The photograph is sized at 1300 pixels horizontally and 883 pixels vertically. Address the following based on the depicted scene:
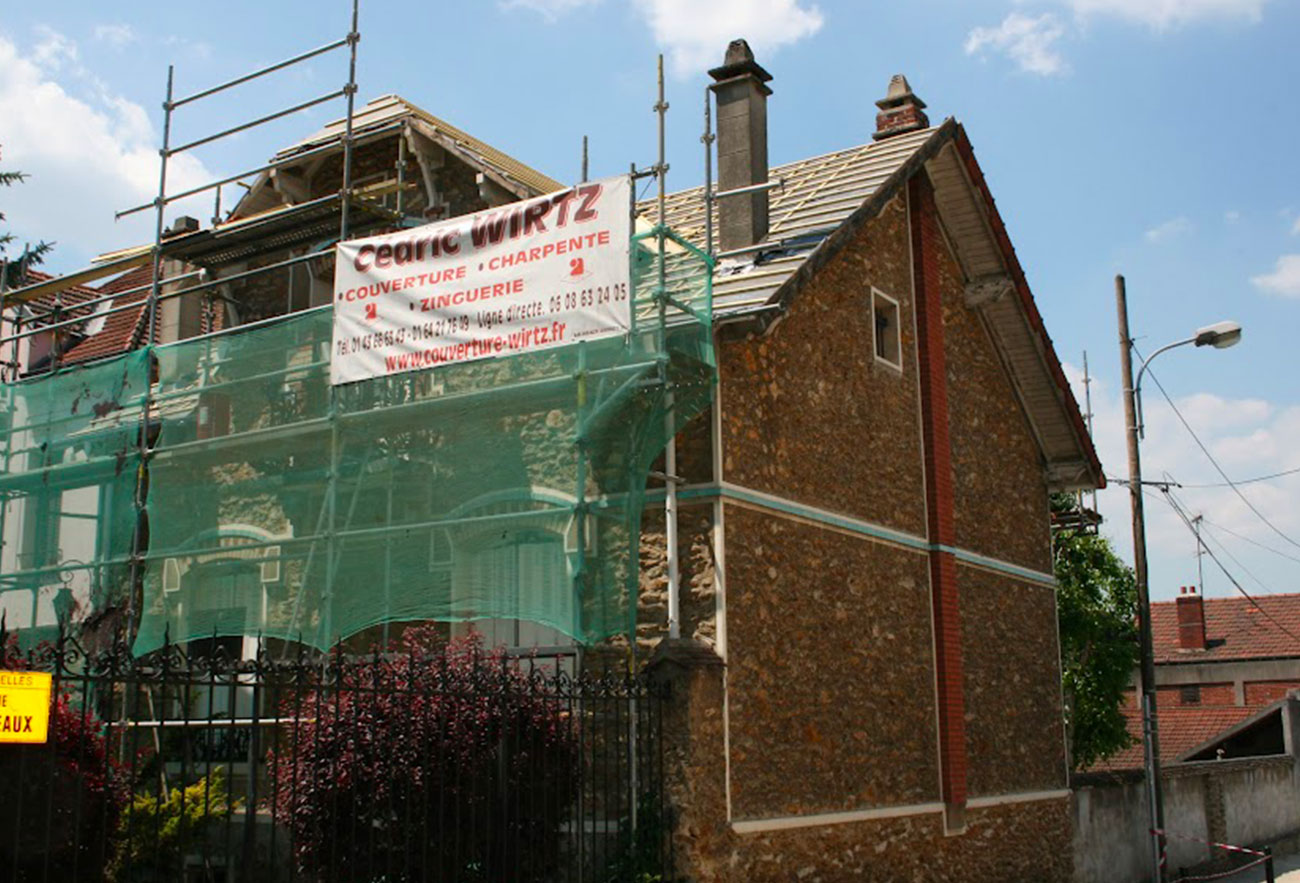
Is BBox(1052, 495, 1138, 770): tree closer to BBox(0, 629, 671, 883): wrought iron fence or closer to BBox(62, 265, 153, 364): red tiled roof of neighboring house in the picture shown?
BBox(0, 629, 671, 883): wrought iron fence

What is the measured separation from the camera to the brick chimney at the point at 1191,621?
134 ft

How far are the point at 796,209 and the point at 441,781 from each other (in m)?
7.87

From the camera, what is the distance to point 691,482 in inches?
479

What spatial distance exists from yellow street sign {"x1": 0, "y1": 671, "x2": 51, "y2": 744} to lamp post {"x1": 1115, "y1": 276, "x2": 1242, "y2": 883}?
14.3 m

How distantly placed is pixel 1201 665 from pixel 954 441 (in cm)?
2628

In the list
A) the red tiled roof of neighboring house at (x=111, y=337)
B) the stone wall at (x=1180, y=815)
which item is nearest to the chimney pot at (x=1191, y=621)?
the stone wall at (x=1180, y=815)

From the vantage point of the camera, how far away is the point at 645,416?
11820 mm

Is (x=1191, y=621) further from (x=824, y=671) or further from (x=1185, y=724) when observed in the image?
(x=824, y=671)

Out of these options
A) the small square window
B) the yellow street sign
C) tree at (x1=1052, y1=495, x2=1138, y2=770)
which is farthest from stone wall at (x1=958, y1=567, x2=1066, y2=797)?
the yellow street sign

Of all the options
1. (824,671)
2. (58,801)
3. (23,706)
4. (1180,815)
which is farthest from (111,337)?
(1180,815)

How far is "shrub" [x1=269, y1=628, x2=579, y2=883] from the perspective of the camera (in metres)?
9.73

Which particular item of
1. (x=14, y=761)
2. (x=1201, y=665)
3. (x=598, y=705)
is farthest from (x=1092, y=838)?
(x=1201, y=665)

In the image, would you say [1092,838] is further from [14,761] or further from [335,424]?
[14,761]

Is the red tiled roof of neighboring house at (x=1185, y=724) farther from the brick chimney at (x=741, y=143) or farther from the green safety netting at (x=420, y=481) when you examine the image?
the green safety netting at (x=420, y=481)
